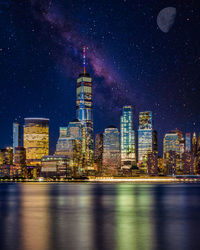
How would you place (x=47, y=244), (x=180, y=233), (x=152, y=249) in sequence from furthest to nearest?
(x=180, y=233) < (x=47, y=244) < (x=152, y=249)

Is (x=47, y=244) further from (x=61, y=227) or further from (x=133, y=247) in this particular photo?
(x=61, y=227)

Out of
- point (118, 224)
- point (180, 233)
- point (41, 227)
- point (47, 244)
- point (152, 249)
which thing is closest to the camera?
point (152, 249)

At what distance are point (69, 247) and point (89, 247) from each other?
1.09 m

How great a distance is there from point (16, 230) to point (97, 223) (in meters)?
7.68

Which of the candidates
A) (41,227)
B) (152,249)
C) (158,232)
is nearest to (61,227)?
(41,227)

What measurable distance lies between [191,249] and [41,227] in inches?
539

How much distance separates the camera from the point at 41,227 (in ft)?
108

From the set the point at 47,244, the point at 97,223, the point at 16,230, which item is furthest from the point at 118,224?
the point at 47,244

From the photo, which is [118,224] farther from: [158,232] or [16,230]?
[16,230]

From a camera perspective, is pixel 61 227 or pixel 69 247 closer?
pixel 69 247

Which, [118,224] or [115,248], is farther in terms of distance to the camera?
[118,224]

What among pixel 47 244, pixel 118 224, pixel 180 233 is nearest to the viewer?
pixel 47 244

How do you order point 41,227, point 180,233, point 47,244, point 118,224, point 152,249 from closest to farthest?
1. point 152,249
2. point 47,244
3. point 180,233
4. point 41,227
5. point 118,224

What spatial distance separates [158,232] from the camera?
98.4ft
